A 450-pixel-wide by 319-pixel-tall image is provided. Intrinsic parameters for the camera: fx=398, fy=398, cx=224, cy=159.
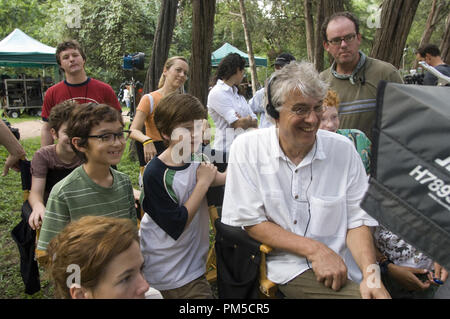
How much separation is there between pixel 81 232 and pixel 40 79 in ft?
67.5

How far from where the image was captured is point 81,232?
4.72 ft

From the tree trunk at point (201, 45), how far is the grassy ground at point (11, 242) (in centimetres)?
175

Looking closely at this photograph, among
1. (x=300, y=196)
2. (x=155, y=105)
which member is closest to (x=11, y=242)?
(x=155, y=105)

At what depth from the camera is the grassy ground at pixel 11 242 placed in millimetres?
3102

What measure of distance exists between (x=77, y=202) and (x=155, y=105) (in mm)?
1617

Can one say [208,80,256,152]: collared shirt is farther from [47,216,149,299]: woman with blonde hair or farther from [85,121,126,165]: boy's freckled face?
[47,216,149,299]: woman with blonde hair

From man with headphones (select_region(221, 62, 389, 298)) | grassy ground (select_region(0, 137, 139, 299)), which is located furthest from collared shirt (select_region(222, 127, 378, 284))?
grassy ground (select_region(0, 137, 139, 299))

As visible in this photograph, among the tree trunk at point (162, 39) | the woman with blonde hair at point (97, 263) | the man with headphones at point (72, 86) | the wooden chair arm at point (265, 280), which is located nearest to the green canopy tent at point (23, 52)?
the tree trunk at point (162, 39)

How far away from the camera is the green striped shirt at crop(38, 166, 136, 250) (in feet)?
6.78

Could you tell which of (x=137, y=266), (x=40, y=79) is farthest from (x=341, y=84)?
(x=40, y=79)

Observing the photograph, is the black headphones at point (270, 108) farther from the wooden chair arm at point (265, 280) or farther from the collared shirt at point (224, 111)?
the collared shirt at point (224, 111)

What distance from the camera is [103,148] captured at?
86.4 inches

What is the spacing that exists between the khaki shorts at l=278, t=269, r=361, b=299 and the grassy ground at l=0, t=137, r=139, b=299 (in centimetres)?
200
